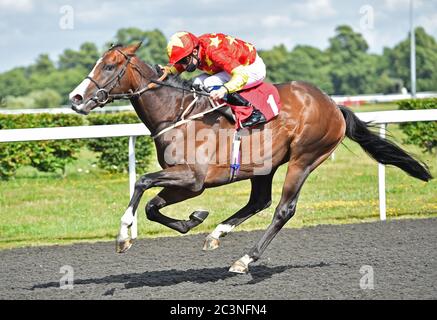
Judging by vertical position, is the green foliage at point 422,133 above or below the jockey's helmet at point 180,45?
below

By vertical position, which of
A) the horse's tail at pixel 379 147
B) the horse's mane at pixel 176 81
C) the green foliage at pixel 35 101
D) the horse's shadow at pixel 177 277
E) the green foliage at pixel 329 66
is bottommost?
the horse's shadow at pixel 177 277

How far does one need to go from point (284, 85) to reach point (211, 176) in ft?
3.64

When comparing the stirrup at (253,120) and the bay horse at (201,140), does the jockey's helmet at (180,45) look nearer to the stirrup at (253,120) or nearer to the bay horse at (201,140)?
the bay horse at (201,140)

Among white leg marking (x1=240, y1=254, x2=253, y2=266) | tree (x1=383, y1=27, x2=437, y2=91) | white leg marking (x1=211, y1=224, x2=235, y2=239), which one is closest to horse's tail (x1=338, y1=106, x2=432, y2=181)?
white leg marking (x1=211, y1=224, x2=235, y2=239)

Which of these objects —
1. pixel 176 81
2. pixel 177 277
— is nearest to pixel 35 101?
pixel 176 81

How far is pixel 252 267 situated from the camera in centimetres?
618

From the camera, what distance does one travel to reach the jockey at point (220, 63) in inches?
218

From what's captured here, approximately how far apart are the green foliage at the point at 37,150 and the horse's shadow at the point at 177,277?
17.5ft

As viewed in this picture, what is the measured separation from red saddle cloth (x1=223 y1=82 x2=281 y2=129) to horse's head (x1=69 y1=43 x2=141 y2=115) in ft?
2.79

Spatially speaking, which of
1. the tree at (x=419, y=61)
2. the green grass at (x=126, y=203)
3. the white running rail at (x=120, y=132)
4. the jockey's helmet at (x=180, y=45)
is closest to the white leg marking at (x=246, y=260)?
the jockey's helmet at (x=180, y=45)

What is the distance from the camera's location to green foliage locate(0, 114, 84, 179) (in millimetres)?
10734

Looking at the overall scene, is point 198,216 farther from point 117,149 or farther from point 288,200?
point 117,149

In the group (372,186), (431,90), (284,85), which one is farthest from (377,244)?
(431,90)

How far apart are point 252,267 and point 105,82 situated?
197 cm
